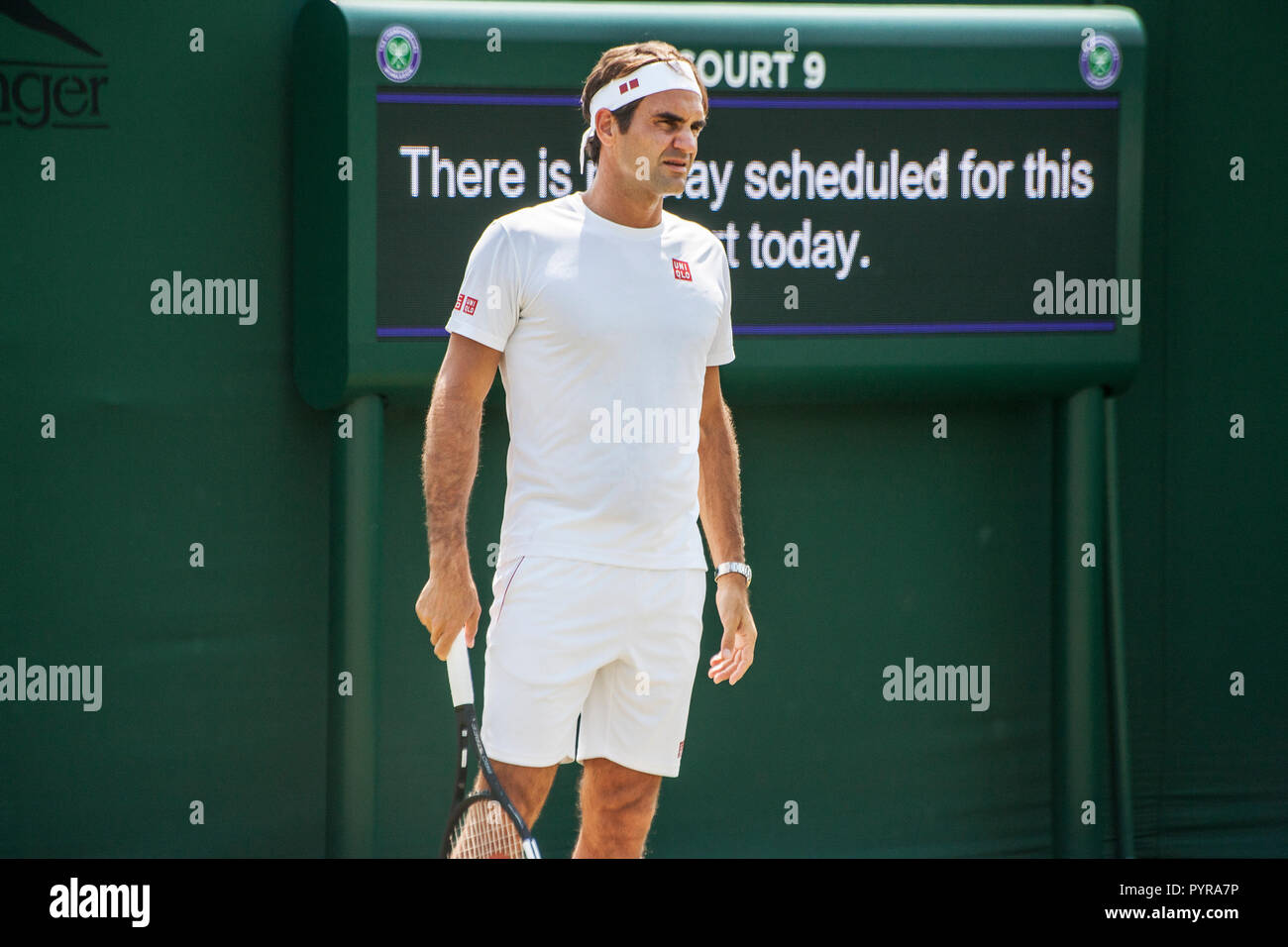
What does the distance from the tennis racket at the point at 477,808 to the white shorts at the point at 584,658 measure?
0.18ft

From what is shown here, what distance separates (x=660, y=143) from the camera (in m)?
3.95

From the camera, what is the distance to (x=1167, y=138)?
16.3 feet

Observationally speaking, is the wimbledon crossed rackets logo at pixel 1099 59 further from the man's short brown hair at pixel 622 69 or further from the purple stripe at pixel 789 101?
the man's short brown hair at pixel 622 69

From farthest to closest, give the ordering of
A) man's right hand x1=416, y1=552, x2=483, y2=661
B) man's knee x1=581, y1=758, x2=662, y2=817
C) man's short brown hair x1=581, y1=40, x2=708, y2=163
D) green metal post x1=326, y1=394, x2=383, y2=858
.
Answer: green metal post x1=326, y1=394, x2=383, y2=858
man's short brown hair x1=581, y1=40, x2=708, y2=163
man's knee x1=581, y1=758, x2=662, y2=817
man's right hand x1=416, y1=552, x2=483, y2=661

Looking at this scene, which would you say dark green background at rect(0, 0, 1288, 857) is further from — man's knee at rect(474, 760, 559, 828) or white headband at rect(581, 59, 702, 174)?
white headband at rect(581, 59, 702, 174)

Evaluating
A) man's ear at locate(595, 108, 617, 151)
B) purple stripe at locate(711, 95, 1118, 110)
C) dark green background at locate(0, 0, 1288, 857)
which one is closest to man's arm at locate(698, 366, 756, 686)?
man's ear at locate(595, 108, 617, 151)

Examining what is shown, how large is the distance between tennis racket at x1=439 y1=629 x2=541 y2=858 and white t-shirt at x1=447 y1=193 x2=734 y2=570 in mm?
313

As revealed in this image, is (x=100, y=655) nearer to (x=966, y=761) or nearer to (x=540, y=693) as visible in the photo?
(x=540, y=693)

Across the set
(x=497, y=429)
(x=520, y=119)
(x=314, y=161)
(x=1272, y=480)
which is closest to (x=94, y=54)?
(x=314, y=161)

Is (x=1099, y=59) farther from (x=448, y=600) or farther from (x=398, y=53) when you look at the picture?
(x=448, y=600)

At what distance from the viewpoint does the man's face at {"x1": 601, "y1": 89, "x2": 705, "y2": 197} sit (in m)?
3.93

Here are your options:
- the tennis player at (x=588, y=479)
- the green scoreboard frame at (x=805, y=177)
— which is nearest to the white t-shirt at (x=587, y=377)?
the tennis player at (x=588, y=479)

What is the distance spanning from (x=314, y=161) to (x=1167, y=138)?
8.36ft

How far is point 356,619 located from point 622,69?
1.62 metres
